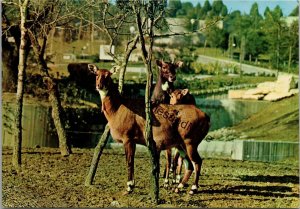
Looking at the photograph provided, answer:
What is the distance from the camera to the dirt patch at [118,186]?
1032cm

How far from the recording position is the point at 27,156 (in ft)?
52.4

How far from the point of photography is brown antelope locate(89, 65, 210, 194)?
10.5 m

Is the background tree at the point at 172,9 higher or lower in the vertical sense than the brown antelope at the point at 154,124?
higher

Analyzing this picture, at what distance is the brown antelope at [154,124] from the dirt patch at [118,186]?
601 millimetres

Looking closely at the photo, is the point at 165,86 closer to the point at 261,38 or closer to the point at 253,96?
the point at 253,96

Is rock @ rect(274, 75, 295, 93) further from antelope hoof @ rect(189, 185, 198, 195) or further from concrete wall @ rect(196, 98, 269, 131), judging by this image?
antelope hoof @ rect(189, 185, 198, 195)

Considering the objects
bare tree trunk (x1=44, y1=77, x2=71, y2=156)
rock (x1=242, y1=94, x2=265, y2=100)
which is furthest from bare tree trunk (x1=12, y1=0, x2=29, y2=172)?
rock (x1=242, y1=94, x2=265, y2=100)

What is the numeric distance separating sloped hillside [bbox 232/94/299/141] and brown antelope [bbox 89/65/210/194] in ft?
59.0

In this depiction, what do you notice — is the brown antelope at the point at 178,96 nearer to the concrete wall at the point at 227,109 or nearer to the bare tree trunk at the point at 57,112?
the bare tree trunk at the point at 57,112

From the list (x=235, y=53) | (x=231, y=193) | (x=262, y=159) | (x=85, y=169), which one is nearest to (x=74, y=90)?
(x=262, y=159)

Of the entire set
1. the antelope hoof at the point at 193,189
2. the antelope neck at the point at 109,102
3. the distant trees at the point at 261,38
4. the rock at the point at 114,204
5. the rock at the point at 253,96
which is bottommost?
the rock at the point at 253,96

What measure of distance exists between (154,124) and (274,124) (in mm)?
21598

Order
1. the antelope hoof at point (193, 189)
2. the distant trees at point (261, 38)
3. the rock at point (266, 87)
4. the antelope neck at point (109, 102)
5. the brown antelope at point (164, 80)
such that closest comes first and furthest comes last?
the antelope neck at point (109, 102) < the antelope hoof at point (193, 189) < the brown antelope at point (164, 80) < the rock at point (266, 87) < the distant trees at point (261, 38)

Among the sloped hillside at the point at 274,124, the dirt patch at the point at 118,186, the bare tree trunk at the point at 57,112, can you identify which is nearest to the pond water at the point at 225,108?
the sloped hillside at the point at 274,124
